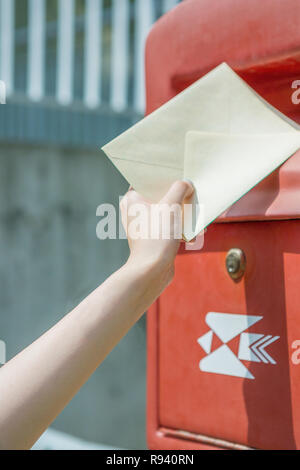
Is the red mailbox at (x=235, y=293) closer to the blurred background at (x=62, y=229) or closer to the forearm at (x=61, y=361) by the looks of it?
the forearm at (x=61, y=361)

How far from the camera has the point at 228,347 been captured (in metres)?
0.75

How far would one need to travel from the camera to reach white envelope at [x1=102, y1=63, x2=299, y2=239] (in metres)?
0.67

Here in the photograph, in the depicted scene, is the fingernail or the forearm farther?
the fingernail

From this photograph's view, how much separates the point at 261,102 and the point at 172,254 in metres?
0.24

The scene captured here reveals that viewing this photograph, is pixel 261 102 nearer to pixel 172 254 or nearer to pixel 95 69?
pixel 172 254

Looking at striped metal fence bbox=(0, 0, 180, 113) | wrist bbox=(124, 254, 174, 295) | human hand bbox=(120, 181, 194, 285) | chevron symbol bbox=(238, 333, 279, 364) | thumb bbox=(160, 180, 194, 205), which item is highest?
striped metal fence bbox=(0, 0, 180, 113)

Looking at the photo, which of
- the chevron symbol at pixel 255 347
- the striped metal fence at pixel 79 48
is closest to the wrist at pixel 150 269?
the chevron symbol at pixel 255 347

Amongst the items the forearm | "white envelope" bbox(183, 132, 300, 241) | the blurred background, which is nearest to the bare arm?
the forearm

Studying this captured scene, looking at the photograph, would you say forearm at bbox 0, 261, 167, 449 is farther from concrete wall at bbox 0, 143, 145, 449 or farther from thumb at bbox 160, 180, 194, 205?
concrete wall at bbox 0, 143, 145, 449

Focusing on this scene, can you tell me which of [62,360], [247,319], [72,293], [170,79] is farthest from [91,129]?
[62,360]

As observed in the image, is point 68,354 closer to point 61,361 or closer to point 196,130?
point 61,361

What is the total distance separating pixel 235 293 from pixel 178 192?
0.67ft

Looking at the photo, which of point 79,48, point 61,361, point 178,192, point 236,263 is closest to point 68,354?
point 61,361

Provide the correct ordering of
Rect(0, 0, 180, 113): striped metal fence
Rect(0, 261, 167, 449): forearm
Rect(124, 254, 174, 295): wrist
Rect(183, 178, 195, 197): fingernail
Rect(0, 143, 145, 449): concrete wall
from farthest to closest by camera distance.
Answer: Rect(0, 0, 180, 113): striped metal fence
Rect(0, 143, 145, 449): concrete wall
Rect(183, 178, 195, 197): fingernail
Rect(124, 254, 174, 295): wrist
Rect(0, 261, 167, 449): forearm
